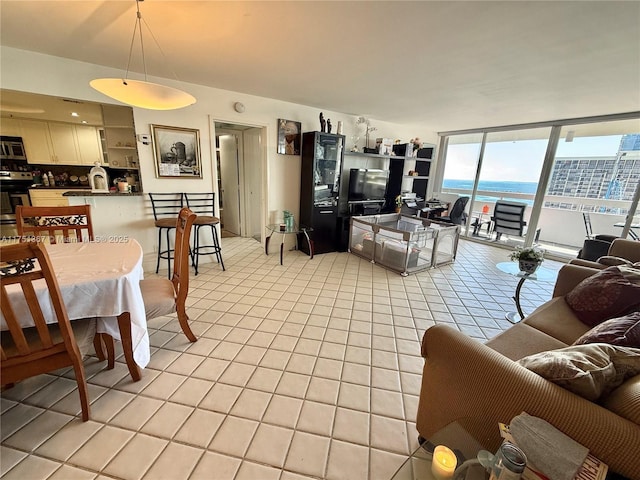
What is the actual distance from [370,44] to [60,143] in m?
5.92

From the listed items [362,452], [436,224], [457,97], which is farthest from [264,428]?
[457,97]

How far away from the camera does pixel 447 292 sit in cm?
308

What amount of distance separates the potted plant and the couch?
1.06m

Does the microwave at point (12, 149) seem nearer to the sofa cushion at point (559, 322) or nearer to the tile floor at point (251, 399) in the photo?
the tile floor at point (251, 399)

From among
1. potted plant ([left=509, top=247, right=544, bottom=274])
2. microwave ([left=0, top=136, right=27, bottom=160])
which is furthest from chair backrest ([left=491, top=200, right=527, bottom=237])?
microwave ([left=0, top=136, right=27, bottom=160])

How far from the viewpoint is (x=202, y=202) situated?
360cm

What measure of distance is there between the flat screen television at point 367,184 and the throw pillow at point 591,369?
385 centimetres

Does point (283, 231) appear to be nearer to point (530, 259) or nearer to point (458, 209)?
point (530, 259)

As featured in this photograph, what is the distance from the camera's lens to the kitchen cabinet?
13.1ft

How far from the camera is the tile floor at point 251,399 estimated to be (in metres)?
1.18

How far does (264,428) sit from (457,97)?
4135 mm

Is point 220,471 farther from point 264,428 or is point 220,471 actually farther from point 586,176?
point 586,176

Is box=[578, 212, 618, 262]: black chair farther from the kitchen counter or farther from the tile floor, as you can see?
the kitchen counter

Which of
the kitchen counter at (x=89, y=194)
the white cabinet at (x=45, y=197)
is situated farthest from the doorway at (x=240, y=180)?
the white cabinet at (x=45, y=197)
